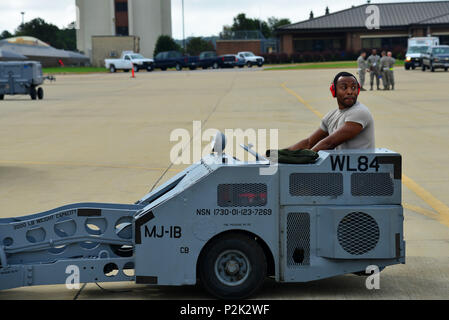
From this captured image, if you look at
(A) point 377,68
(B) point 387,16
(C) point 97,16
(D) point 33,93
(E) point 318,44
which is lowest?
(D) point 33,93

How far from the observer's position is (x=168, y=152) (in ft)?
52.0

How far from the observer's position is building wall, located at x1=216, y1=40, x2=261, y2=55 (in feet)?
361

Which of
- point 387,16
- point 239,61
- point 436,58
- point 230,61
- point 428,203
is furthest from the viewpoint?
point 387,16

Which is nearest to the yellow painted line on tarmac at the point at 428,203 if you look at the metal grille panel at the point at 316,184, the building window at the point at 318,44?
the metal grille panel at the point at 316,184

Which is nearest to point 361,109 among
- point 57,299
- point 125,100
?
point 57,299

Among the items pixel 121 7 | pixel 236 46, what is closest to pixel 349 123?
pixel 236 46

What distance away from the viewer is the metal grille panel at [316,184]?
5.88 m

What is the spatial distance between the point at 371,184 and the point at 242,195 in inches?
40.1

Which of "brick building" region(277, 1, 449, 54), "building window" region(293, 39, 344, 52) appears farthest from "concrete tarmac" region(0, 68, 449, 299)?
"building window" region(293, 39, 344, 52)

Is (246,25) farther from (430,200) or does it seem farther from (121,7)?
(430,200)

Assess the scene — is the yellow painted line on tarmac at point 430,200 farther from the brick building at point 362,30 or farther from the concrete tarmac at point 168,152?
the brick building at point 362,30

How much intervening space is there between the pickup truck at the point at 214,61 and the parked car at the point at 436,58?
2551 centimetres
